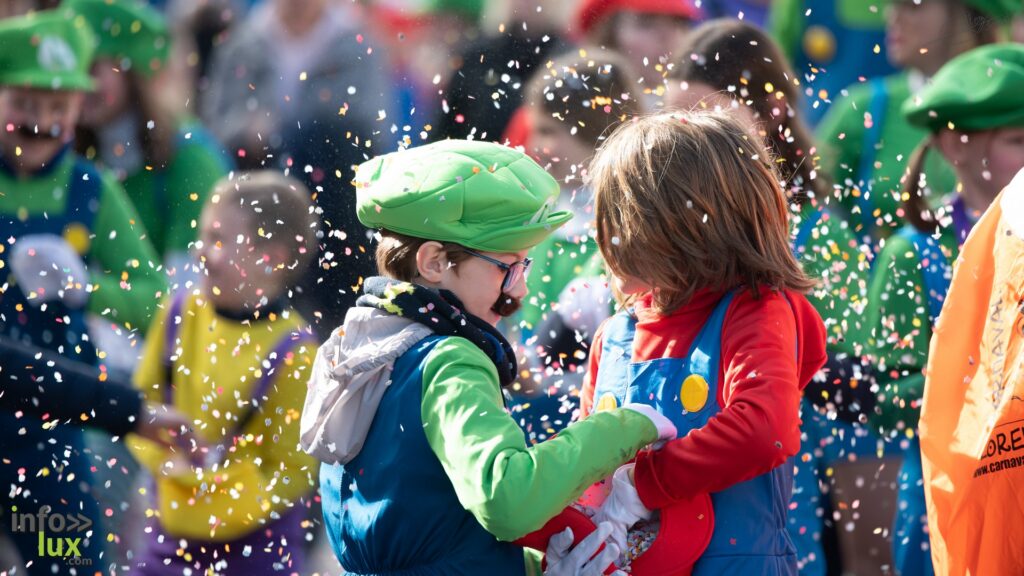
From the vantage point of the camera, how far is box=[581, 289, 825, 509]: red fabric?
7.85 ft

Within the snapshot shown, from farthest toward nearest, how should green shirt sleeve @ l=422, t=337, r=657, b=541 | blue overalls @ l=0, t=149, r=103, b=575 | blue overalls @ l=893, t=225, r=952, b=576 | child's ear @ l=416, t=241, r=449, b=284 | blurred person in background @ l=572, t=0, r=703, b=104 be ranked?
1. blue overalls @ l=0, t=149, r=103, b=575
2. blurred person in background @ l=572, t=0, r=703, b=104
3. blue overalls @ l=893, t=225, r=952, b=576
4. child's ear @ l=416, t=241, r=449, b=284
5. green shirt sleeve @ l=422, t=337, r=657, b=541

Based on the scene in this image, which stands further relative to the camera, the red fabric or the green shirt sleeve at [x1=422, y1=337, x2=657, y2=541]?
the red fabric

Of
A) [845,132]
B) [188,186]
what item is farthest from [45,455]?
[845,132]

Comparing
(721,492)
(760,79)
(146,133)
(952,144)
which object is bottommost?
(146,133)

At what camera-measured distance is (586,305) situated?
4141 mm

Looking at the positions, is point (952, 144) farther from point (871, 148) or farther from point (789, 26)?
point (789, 26)

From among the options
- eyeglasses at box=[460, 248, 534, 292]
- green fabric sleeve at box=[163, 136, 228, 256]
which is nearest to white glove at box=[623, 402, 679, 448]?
eyeglasses at box=[460, 248, 534, 292]

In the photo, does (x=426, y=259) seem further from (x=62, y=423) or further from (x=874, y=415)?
(x=62, y=423)

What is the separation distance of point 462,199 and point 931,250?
214cm

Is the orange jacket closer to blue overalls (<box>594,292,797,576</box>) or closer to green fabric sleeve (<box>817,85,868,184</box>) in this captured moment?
blue overalls (<box>594,292,797,576</box>)

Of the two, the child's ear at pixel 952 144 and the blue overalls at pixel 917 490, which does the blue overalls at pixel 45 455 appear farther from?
the child's ear at pixel 952 144

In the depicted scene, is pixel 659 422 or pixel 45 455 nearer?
pixel 659 422

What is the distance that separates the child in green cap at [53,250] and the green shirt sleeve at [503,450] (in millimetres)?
2573

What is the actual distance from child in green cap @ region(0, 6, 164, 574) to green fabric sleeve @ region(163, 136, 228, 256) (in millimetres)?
130
